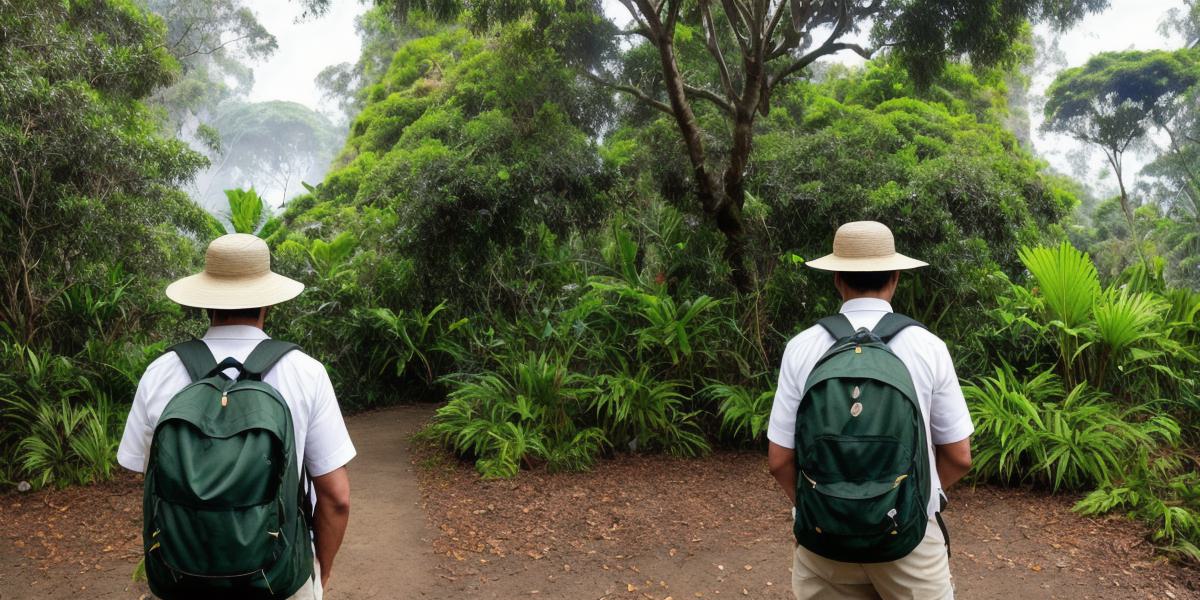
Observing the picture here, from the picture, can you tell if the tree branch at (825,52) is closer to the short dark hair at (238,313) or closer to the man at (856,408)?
the man at (856,408)

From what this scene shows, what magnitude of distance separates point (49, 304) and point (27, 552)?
302 centimetres

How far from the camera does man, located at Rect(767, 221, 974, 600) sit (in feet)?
6.95

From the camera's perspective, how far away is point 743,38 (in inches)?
306

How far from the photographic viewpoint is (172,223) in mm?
8984

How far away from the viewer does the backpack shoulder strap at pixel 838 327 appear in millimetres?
2180

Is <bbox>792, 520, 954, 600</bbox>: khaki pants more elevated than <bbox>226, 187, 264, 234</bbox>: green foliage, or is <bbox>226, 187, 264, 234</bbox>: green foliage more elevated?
<bbox>226, 187, 264, 234</bbox>: green foliage

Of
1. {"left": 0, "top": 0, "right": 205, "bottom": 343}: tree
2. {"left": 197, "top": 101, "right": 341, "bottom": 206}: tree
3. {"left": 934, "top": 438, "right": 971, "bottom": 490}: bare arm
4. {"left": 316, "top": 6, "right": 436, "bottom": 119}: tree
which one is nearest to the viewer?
{"left": 934, "top": 438, "right": 971, "bottom": 490}: bare arm

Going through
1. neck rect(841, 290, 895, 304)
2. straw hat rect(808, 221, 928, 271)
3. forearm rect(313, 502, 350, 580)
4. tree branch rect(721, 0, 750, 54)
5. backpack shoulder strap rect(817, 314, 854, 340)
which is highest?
tree branch rect(721, 0, 750, 54)

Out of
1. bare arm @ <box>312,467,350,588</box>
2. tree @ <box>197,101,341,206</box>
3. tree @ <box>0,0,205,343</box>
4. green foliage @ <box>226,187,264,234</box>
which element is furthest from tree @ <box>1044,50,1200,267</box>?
tree @ <box>197,101,341,206</box>

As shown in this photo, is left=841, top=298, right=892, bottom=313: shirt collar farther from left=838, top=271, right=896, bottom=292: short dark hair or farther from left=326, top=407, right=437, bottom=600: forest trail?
left=326, top=407, right=437, bottom=600: forest trail

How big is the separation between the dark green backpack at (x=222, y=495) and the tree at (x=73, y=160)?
18.1ft

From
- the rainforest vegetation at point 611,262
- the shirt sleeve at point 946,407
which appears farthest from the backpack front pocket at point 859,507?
the rainforest vegetation at point 611,262

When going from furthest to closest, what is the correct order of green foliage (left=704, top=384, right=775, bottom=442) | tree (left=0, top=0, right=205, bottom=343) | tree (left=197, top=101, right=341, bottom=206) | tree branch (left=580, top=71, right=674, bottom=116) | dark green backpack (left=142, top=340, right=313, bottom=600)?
tree (left=197, top=101, right=341, bottom=206)
tree branch (left=580, top=71, right=674, bottom=116)
green foliage (left=704, top=384, right=775, bottom=442)
tree (left=0, top=0, right=205, bottom=343)
dark green backpack (left=142, top=340, right=313, bottom=600)

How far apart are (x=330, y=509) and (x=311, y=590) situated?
0.20 metres
